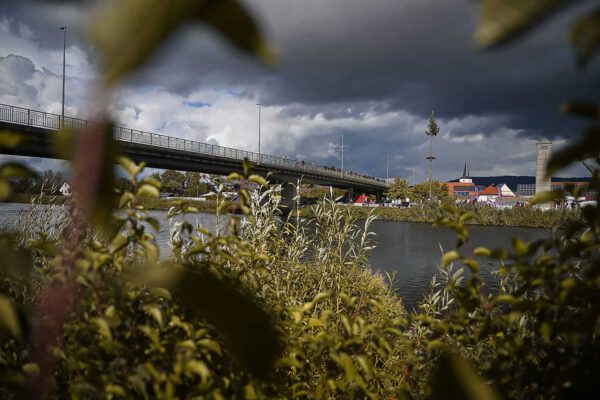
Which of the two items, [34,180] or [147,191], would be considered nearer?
[34,180]

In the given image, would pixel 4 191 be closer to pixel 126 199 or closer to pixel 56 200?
pixel 126 199

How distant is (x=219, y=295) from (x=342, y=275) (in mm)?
4404

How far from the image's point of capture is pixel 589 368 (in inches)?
44.4

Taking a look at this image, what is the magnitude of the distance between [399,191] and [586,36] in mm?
91265

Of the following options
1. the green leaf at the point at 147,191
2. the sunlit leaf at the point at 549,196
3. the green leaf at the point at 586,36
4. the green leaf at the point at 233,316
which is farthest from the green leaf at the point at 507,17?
the green leaf at the point at 147,191

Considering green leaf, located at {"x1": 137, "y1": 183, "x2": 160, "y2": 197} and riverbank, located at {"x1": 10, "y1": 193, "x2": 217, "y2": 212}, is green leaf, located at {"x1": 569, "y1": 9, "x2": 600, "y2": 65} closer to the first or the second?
riverbank, located at {"x1": 10, "y1": 193, "x2": 217, "y2": 212}

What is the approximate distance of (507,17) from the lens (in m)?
0.40

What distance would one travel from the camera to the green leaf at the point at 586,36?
539mm

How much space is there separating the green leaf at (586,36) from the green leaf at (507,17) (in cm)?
16

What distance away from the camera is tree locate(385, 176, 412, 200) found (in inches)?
3477

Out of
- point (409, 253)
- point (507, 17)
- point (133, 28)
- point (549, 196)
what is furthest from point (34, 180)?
point (409, 253)

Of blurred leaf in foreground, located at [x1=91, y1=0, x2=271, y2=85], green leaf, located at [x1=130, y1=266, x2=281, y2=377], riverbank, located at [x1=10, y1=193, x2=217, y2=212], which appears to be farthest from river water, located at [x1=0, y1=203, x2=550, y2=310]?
blurred leaf in foreground, located at [x1=91, y1=0, x2=271, y2=85]

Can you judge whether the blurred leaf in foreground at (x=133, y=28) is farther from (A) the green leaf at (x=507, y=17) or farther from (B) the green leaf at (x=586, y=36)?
(B) the green leaf at (x=586, y=36)

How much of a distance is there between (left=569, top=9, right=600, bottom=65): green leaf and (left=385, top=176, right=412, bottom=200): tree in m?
89.7
